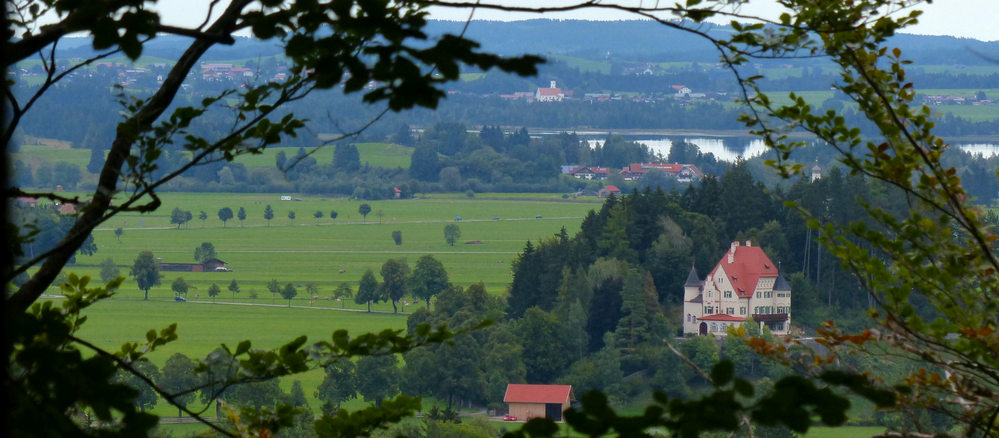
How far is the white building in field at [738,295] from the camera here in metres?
47.8

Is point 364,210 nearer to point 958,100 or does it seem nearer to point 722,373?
point 958,100

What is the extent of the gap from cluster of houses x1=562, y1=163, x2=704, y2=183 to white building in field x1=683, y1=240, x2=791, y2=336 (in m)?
40.0

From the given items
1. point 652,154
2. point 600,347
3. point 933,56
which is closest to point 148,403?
point 600,347

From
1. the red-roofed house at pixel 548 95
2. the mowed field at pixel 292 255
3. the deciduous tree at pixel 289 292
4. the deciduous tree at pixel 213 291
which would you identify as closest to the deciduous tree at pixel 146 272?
the mowed field at pixel 292 255

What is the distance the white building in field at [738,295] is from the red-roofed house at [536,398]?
10.4m

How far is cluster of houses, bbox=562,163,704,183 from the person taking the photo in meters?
92.9

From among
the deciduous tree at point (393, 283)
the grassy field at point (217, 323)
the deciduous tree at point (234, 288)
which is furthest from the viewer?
the deciduous tree at point (234, 288)

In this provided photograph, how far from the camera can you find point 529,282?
169 ft

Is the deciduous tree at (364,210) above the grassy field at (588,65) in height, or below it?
below

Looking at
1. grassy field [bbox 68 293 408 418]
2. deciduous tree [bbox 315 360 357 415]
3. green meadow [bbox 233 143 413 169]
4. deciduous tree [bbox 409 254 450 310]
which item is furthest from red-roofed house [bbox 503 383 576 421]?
green meadow [bbox 233 143 413 169]

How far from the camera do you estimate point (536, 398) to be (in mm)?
39562

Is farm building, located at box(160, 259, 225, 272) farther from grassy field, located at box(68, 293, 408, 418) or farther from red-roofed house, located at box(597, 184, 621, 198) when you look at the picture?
red-roofed house, located at box(597, 184, 621, 198)

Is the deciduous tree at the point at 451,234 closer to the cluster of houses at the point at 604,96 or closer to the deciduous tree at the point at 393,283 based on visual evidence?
the deciduous tree at the point at 393,283

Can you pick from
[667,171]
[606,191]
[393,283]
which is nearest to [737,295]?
[393,283]
